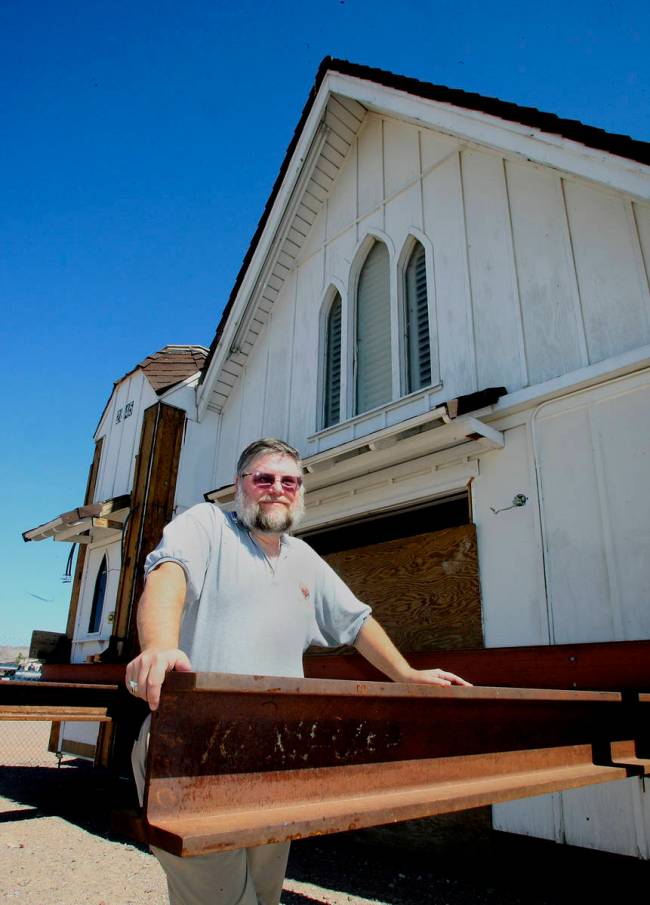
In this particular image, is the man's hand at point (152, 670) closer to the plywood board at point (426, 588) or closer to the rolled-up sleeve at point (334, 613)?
the rolled-up sleeve at point (334, 613)

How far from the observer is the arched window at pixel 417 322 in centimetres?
704

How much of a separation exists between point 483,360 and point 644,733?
4060mm

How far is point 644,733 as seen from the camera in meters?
2.86

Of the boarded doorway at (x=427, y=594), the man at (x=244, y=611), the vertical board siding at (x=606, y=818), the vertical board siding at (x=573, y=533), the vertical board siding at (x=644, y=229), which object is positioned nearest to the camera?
the man at (x=244, y=611)

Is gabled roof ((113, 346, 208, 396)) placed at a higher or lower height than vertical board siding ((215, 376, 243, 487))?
higher

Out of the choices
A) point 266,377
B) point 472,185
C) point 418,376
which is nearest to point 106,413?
point 266,377

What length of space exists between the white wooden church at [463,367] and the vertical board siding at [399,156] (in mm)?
32

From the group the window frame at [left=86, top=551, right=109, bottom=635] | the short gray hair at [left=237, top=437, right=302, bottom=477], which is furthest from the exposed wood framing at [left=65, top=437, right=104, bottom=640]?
the short gray hair at [left=237, top=437, right=302, bottom=477]

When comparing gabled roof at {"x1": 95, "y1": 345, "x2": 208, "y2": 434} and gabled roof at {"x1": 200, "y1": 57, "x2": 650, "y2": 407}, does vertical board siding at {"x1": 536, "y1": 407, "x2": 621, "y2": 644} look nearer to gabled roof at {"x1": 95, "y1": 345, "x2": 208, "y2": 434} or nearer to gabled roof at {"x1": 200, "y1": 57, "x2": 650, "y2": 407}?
gabled roof at {"x1": 200, "y1": 57, "x2": 650, "y2": 407}

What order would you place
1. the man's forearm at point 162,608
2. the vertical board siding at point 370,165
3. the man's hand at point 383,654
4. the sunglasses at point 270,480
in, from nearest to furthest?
1. the man's forearm at point 162,608
2. the man's hand at point 383,654
3. the sunglasses at point 270,480
4. the vertical board siding at point 370,165

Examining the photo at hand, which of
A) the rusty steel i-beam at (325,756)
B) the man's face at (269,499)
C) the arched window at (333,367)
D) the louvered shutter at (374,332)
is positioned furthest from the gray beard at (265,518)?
the arched window at (333,367)

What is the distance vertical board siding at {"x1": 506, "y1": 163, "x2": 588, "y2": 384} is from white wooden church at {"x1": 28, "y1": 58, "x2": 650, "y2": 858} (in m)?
0.02

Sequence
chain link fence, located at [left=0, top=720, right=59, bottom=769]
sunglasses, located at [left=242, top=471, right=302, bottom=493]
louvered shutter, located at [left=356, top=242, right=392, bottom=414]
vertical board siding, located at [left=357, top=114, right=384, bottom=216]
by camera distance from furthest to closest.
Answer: chain link fence, located at [left=0, top=720, right=59, bottom=769], vertical board siding, located at [left=357, top=114, right=384, bottom=216], louvered shutter, located at [left=356, top=242, right=392, bottom=414], sunglasses, located at [left=242, top=471, right=302, bottom=493]

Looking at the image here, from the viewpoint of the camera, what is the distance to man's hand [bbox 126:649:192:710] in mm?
1441
